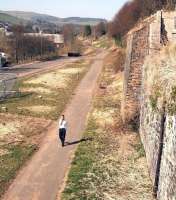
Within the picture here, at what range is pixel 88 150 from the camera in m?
19.2

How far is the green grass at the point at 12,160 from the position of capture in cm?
1614

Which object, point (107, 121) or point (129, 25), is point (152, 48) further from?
point (129, 25)

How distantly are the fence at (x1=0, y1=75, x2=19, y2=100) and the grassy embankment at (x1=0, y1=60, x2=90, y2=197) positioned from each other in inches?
17.6

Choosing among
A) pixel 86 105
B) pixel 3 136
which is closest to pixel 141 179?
pixel 3 136

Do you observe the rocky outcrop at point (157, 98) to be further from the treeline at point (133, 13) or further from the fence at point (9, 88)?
the fence at point (9, 88)

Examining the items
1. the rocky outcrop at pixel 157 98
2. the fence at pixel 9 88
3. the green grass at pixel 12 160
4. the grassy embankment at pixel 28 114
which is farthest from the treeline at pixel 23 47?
the green grass at pixel 12 160

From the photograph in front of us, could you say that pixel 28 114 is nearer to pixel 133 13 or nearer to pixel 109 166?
pixel 109 166

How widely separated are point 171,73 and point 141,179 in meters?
3.59

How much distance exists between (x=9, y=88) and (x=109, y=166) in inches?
820

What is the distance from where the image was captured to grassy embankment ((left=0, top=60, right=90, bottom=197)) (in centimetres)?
1832

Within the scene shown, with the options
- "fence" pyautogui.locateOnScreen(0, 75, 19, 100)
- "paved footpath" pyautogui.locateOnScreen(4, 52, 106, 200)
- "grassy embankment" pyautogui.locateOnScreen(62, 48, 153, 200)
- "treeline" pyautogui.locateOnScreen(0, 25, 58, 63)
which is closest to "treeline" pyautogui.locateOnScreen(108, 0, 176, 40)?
"fence" pyautogui.locateOnScreen(0, 75, 19, 100)

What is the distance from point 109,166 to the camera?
17156mm

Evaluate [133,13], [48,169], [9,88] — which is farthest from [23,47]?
[48,169]

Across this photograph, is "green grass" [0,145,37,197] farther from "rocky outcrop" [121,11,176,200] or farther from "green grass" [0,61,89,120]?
"green grass" [0,61,89,120]
